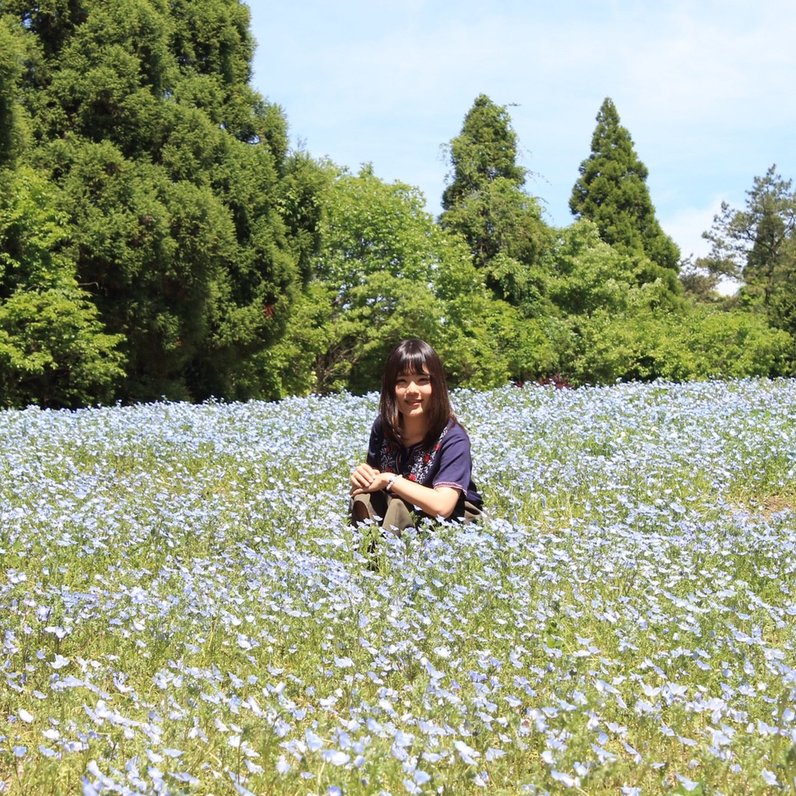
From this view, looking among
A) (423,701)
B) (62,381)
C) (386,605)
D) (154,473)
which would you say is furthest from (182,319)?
(423,701)

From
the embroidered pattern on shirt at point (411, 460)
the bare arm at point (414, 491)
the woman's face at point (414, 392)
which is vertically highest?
the woman's face at point (414, 392)

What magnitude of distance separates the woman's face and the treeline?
9.25 m

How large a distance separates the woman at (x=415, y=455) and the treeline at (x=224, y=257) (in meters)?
9.13

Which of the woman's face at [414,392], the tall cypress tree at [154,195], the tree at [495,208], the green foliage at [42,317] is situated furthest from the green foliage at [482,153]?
the woman's face at [414,392]

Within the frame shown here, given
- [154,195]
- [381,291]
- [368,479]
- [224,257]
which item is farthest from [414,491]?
[381,291]

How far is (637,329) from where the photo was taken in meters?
29.4

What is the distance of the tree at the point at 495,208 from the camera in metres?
29.8

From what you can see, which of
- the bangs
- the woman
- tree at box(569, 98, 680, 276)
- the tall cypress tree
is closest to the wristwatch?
the woman

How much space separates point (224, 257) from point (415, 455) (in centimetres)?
1210

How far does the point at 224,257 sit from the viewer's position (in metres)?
17.0

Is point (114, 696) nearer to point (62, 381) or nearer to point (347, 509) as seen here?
point (347, 509)

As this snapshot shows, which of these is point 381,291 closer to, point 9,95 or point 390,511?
point 9,95

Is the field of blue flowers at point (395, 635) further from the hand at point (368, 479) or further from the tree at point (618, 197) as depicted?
the tree at point (618, 197)

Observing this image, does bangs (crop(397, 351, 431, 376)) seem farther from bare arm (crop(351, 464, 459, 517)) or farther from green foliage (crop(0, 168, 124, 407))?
green foliage (crop(0, 168, 124, 407))
